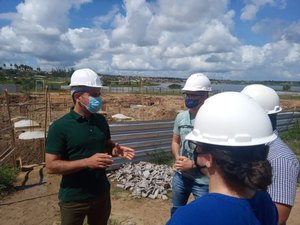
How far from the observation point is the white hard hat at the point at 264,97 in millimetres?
2379

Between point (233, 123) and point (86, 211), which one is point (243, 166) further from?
point (86, 211)

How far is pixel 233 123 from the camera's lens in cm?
145

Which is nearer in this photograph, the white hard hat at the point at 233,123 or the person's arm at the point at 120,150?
the white hard hat at the point at 233,123

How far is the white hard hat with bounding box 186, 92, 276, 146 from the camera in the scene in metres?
1.41

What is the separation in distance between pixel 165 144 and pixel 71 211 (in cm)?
580

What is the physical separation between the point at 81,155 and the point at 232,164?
1830 millimetres

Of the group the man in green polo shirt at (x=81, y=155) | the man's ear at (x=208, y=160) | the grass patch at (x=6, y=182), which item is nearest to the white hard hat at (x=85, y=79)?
the man in green polo shirt at (x=81, y=155)

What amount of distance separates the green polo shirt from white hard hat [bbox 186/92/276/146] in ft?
5.15

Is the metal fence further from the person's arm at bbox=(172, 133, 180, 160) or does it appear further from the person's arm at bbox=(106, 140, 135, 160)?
the person's arm at bbox=(106, 140, 135, 160)

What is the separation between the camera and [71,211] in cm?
286

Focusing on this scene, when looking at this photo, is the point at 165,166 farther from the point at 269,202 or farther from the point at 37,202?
the point at 269,202

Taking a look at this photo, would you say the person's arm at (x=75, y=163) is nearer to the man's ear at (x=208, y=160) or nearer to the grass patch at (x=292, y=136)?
the man's ear at (x=208, y=160)

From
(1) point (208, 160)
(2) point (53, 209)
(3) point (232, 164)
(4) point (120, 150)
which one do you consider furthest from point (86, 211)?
(2) point (53, 209)

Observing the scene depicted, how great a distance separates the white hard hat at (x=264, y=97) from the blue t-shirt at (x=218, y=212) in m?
1.23
